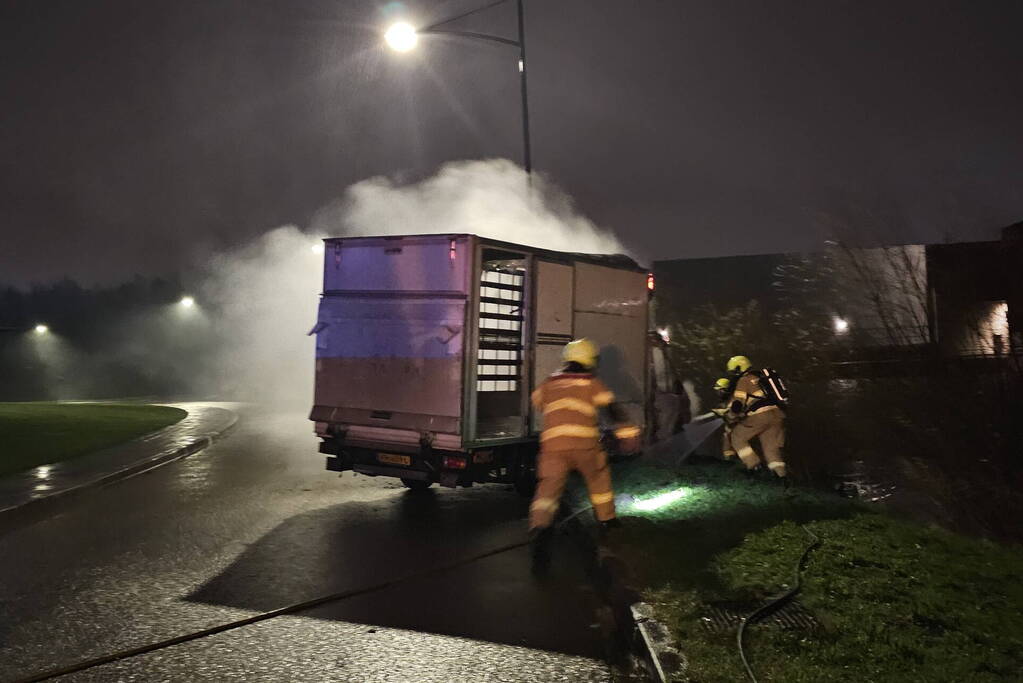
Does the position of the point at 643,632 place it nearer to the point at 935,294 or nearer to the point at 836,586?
the point at 836,586

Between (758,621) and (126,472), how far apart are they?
30.2ft

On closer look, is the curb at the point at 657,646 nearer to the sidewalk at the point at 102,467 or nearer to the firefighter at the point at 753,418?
the firefighter at the point at 753,418

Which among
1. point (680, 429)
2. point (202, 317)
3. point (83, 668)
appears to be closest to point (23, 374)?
point (202, 317)

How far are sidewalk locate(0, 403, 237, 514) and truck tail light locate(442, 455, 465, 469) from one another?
4.38m

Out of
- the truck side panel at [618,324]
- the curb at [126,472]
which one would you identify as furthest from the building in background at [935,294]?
the curb at [126,472]

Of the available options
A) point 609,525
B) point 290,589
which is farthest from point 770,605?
point 290,589

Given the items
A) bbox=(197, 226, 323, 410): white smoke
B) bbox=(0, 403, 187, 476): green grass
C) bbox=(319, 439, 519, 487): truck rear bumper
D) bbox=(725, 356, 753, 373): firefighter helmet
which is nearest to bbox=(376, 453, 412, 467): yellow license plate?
bbox=(319, 439, 519, 487): truck rear bumper

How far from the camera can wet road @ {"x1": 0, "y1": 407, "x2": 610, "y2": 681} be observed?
4223mm

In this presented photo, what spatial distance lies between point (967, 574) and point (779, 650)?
82.2 inches

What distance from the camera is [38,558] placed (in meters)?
6.45

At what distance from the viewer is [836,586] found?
A: 5043 millimetres

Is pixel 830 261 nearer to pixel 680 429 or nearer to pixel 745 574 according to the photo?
pixel 680 429

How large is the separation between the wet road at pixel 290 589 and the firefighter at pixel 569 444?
1.55 ft

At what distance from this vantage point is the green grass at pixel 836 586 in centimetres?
385
